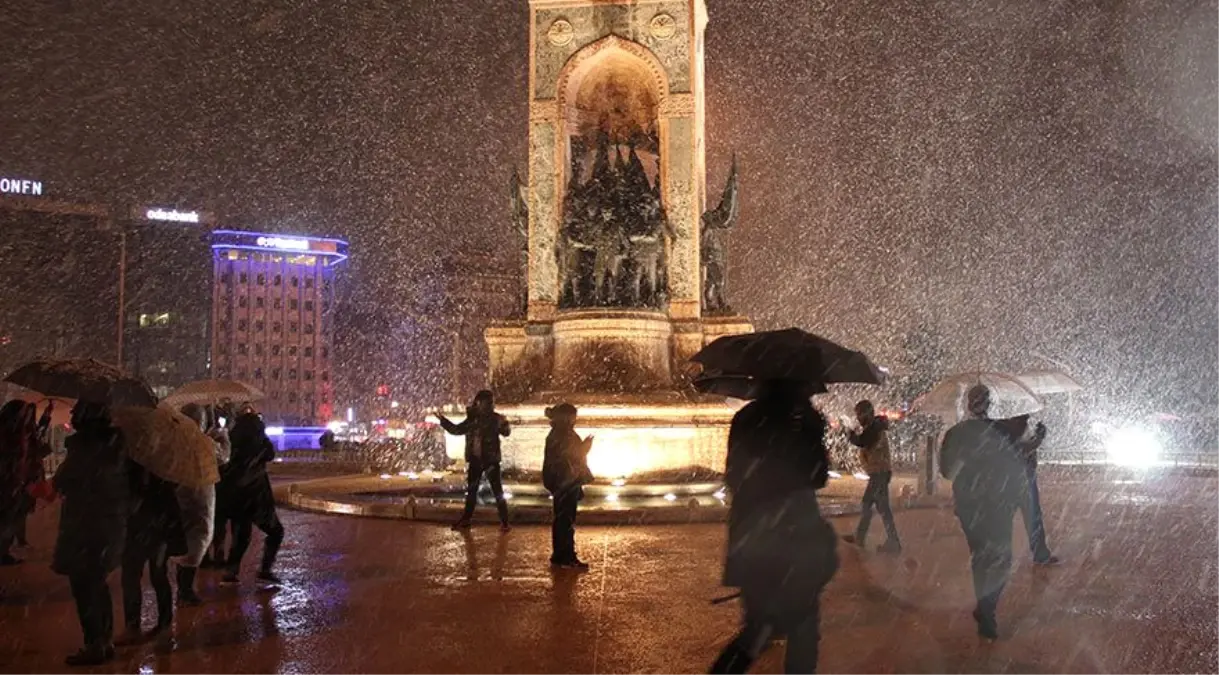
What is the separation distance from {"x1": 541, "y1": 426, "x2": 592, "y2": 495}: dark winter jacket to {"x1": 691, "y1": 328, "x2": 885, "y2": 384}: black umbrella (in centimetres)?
403

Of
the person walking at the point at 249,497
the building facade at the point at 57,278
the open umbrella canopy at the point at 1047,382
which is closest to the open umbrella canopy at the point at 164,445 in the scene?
the person walking at the point at 249,497

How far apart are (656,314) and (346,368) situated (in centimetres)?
9140

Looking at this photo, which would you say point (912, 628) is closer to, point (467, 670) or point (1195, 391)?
point (467, 670)

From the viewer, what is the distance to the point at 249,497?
27.1ft

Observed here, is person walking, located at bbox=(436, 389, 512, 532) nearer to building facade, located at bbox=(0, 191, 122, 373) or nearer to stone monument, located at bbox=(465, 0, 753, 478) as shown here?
stone monument, located at bbox=(465, 0, 753, 478)

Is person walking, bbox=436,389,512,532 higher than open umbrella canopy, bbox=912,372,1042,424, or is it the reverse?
A: open umbrella canopy, bbox=912,372,1042,424

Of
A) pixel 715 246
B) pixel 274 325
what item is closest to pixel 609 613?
pixel 715 246

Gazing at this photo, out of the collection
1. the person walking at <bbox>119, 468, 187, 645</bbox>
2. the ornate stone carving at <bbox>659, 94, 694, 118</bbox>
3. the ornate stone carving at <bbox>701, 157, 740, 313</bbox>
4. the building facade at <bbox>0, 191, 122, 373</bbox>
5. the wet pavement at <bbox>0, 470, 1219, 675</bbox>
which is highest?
the building facade at <bbox>0, 191, 122, 373</bbox>

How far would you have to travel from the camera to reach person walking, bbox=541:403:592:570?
29.6 feet

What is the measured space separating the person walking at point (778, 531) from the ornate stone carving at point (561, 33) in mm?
14391

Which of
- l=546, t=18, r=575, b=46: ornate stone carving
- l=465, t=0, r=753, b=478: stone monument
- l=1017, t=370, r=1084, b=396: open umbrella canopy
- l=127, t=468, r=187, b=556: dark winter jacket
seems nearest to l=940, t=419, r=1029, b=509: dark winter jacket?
l=127, t=468, r=187, b=556: dark winter jacket

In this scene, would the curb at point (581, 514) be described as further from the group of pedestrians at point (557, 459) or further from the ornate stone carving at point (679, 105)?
the ornate stone carving at point (679, 105)

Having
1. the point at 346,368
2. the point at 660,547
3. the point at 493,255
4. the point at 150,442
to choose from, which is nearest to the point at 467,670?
the point at 150,442

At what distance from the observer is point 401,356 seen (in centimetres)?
9444
